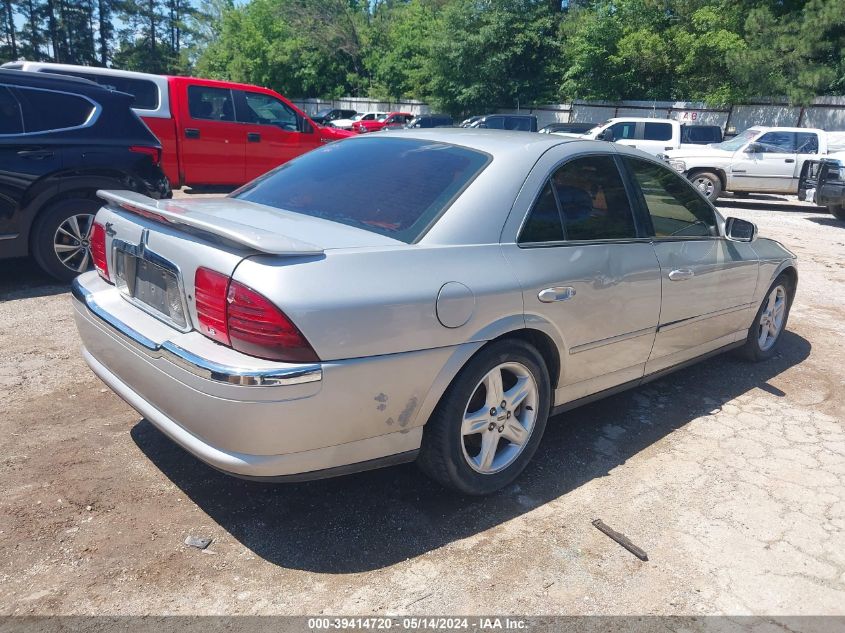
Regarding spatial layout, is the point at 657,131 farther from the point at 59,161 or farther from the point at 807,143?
the point at 59,161

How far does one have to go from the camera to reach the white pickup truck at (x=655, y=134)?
16.1 meters

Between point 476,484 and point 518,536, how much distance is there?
0.29m

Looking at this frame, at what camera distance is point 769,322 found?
5191 mm

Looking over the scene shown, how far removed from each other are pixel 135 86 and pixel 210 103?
1051 millimetres

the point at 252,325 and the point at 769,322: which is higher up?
the point at 252,325

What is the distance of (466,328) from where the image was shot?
277 centimetres

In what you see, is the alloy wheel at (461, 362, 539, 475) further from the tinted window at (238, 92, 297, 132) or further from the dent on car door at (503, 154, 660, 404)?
the tinted window at (238, 92, 297, 132)

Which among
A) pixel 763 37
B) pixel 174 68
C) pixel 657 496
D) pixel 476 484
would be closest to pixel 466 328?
pixel 476 484

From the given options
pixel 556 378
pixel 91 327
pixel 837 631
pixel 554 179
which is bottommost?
pixel 837 631

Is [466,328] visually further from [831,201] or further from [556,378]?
[831,201]

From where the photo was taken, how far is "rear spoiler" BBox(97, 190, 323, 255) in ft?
7.89

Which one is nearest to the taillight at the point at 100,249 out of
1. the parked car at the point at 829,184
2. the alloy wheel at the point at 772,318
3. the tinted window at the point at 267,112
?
the alloy wheel at the point at 772,318

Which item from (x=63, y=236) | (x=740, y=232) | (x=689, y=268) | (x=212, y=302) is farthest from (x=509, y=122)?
(x=212, y=302)

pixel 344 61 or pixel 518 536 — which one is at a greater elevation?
pixel 344 61
